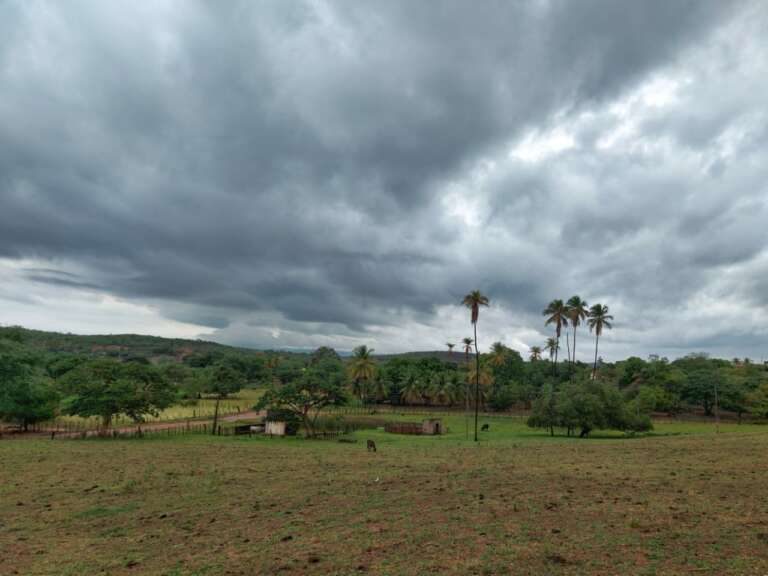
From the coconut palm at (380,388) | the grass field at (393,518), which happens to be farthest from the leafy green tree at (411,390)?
the grass field at (393,518)

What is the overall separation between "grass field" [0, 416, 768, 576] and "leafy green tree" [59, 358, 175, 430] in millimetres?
16618

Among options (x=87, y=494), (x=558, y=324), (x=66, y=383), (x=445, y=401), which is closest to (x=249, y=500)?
(x=87, y=494)

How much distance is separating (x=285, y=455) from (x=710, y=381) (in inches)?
3180

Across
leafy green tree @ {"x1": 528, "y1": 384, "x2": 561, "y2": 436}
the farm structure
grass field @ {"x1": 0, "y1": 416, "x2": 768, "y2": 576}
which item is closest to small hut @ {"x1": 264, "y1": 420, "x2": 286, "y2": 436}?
the farm structure

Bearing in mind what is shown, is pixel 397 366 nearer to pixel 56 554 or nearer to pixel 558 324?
pixel 558 324

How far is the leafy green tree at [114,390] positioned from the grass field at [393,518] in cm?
1662

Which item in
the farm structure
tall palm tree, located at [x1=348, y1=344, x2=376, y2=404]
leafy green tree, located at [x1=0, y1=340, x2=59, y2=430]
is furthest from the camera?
tall palm tree, located at [x1=348, y1=344, x2=376, y2=404]

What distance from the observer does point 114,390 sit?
130ft

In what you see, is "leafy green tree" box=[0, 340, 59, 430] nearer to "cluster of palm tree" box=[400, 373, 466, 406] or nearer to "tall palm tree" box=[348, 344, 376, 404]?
"tall palm tree" box=[348, 344, 376, 404]

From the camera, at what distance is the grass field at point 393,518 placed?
916 centimetres

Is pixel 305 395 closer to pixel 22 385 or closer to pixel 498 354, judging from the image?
pixel 22 385

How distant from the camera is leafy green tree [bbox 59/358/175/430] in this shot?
39.5 metres

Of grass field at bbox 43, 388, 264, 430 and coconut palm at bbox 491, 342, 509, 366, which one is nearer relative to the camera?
grass field at bbox 43, 388, 264, 430

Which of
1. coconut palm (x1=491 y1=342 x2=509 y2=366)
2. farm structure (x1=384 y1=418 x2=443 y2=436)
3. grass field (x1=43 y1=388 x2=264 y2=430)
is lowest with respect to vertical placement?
grass field (x1=43 y1=388 x2=264 y2=430)
